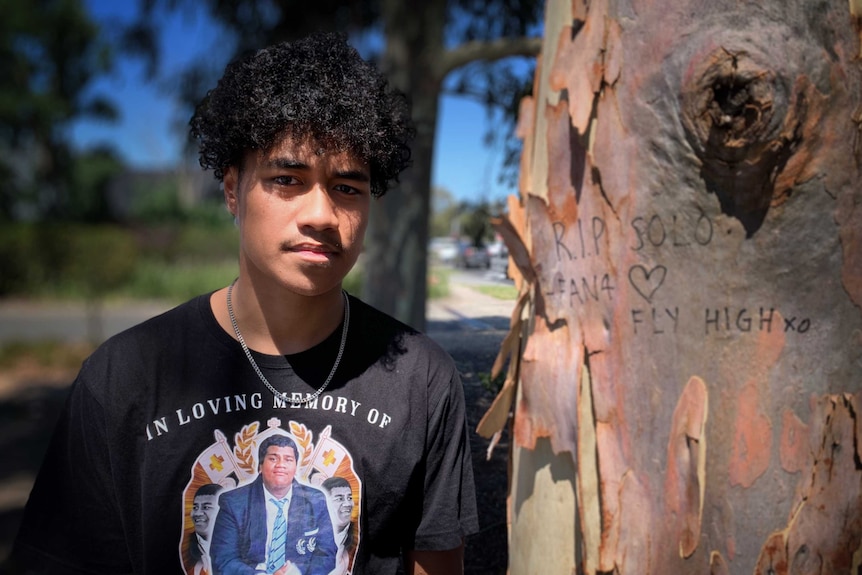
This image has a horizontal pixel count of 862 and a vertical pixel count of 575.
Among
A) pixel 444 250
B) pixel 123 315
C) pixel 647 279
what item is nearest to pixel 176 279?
pixel 123 315

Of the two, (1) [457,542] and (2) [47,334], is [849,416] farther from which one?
(2) [47,334]

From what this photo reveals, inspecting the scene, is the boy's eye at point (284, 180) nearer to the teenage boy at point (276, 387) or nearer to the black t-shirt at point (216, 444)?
the teenage boy at point (276, 387)

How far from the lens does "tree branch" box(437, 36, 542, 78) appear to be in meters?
3.40

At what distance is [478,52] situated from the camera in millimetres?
3562

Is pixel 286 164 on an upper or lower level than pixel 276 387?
upper

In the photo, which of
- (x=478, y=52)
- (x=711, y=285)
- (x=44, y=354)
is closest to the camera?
(x=711, y=285)

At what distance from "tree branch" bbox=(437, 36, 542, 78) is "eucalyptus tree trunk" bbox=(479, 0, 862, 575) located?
8.05 ft

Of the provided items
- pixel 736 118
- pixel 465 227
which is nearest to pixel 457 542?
pixel 736 118

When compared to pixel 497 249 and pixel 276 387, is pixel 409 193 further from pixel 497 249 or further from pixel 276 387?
pixel 276 387

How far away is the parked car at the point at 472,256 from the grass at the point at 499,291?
8 centimetres

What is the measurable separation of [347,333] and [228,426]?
0.29 meters

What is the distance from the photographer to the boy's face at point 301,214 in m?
1.11

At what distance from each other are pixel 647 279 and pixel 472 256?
3.67ft

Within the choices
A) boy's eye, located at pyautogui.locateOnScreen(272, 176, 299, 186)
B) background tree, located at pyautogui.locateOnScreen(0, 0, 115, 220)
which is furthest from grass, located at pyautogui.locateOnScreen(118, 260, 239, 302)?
boy's eye, located at pyautogui.locateOnScreen(272, 176, 299, 186)
